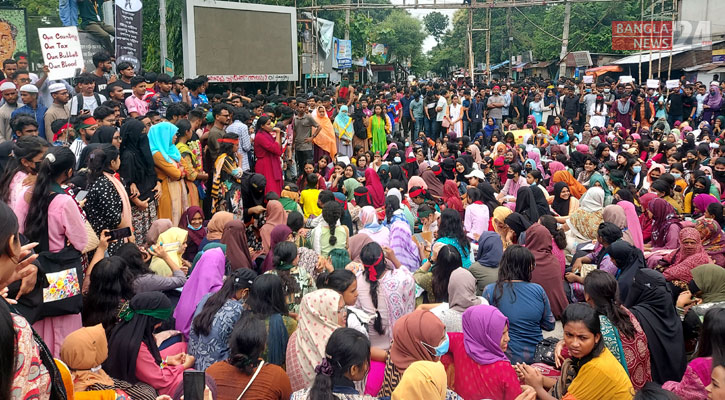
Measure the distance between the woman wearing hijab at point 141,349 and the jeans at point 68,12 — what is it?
918 centimetres

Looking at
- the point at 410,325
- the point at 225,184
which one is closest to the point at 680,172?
the point at 225,184

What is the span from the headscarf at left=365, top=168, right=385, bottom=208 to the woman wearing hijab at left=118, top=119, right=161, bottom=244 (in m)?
2.99

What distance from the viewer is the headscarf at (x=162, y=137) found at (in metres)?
6.68

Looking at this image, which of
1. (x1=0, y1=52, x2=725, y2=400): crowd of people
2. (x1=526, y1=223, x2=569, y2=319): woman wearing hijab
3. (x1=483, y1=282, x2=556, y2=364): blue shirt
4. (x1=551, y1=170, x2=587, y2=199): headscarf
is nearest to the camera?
(x1=0, y1=52, x2=725, y2=400): crowd of people

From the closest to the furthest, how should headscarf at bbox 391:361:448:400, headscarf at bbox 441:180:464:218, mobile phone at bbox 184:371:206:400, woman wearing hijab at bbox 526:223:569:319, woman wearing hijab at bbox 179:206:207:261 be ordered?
mobile phone at bbox 184:371:206:400, headscarf at bbox 391:361:448:400, woman wearing hijab at bbox 526:223:569:319, woman wearing hijab at bbox 179:206:207:261, headscarf at bbox 441:180:464:218

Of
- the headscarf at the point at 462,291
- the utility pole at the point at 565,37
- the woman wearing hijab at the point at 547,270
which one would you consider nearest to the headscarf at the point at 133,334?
the headscarf at the point at 462,291

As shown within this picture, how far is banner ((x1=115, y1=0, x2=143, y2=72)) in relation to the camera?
9820 mm

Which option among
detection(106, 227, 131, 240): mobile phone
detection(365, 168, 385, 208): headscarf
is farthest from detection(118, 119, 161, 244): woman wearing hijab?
detection(365, 168, 385, 208): headscarf

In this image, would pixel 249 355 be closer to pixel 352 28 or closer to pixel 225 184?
pixel 225 184

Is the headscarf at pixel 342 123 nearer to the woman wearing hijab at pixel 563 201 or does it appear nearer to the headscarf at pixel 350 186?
the headscarf at pixel 350 186

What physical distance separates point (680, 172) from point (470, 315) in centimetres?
676

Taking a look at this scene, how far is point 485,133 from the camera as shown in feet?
49.8

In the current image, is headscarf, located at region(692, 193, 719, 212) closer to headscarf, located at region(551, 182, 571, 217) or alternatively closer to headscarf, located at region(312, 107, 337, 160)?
headscarf, located at region(551, 182, 571, 217)

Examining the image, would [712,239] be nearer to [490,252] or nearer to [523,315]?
[490,252]
